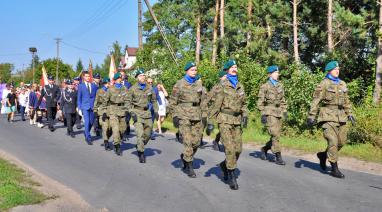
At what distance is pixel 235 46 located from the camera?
29.6 meters

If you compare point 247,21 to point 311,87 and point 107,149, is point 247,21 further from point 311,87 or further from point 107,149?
point 107,149

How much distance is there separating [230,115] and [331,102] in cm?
206

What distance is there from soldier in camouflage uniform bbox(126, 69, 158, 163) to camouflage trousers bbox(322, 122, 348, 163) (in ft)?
11.6

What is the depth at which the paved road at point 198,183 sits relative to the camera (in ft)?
20.8

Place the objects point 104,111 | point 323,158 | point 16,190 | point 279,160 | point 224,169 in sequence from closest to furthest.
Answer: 1. point 16,190
2. point 224,169
3. point 323,158
4. point 279,160
5. point 104,111

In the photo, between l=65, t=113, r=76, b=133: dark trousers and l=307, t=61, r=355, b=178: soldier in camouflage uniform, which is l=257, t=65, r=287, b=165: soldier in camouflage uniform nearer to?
l=307, t=61, r=355, b=178: soldier in camouflage uniform

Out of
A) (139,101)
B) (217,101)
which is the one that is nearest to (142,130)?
(139,101)

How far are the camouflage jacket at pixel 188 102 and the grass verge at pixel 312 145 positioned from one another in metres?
4.19

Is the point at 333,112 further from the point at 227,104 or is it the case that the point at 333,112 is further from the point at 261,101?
the point at 227,104

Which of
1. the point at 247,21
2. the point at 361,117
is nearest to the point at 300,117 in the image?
the point at 361,117

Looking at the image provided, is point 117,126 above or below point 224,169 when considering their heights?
above

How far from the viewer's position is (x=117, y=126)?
10.9 metres

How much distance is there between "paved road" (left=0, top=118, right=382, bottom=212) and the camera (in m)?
6.35

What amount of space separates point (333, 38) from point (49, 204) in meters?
17.3
